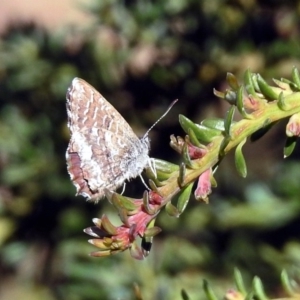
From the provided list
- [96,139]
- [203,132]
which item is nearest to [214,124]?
A: [203,132]

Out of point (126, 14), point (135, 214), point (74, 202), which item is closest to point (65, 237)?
point (74, 202)

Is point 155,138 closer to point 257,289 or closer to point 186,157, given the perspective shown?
point 257,289

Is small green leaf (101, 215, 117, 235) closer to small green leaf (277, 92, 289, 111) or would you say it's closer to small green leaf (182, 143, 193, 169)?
small green leaf (182, 143, 193, 169)

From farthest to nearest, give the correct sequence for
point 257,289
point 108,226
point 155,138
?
point 155,138, point 257,289, point 108,226

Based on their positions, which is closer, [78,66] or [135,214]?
[135,214]

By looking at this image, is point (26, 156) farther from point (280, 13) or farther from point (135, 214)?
point (135, 214)

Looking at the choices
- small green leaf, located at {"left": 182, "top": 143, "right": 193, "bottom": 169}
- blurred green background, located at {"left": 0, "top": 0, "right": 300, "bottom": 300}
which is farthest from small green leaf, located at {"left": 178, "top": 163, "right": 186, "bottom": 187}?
blurred green background, located at {"left": 0, "top": 0, "right": 300, "bottom": 300}

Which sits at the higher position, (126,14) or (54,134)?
(126,14)
